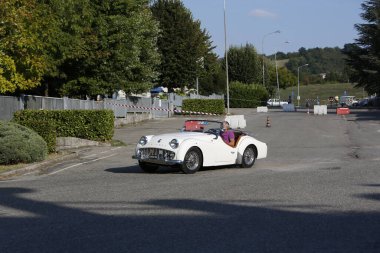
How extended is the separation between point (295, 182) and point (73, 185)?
4521mm

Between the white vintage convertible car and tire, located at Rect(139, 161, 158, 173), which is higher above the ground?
the white vintage convertible car

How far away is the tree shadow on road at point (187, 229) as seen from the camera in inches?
278

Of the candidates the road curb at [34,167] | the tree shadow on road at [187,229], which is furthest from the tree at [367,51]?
the tree shadow on road at [187,229]

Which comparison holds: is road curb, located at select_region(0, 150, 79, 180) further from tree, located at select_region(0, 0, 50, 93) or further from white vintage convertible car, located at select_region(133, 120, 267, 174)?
tree, located at select_region(0, 0, 50, 93)

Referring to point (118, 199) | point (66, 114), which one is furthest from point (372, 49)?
point (118, 199)

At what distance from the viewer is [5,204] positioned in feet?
34.1

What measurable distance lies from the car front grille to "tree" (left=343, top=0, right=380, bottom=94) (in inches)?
1933

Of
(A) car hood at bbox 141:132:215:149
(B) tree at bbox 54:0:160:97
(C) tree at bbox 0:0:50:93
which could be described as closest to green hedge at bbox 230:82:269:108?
(B) tree at bbox 54:0:160:97

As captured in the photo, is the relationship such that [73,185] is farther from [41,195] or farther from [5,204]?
[5,204]

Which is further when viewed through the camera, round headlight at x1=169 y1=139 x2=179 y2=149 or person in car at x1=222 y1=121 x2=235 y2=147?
person in car at x1=222 y1=121 x2=235 y2=147

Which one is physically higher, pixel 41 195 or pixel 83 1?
pixel 83 1

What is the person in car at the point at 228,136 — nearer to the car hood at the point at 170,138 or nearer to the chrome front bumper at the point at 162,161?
the car hood at the point at 170,138

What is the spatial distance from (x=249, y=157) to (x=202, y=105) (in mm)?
38372

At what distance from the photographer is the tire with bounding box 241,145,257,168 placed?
634 inches
